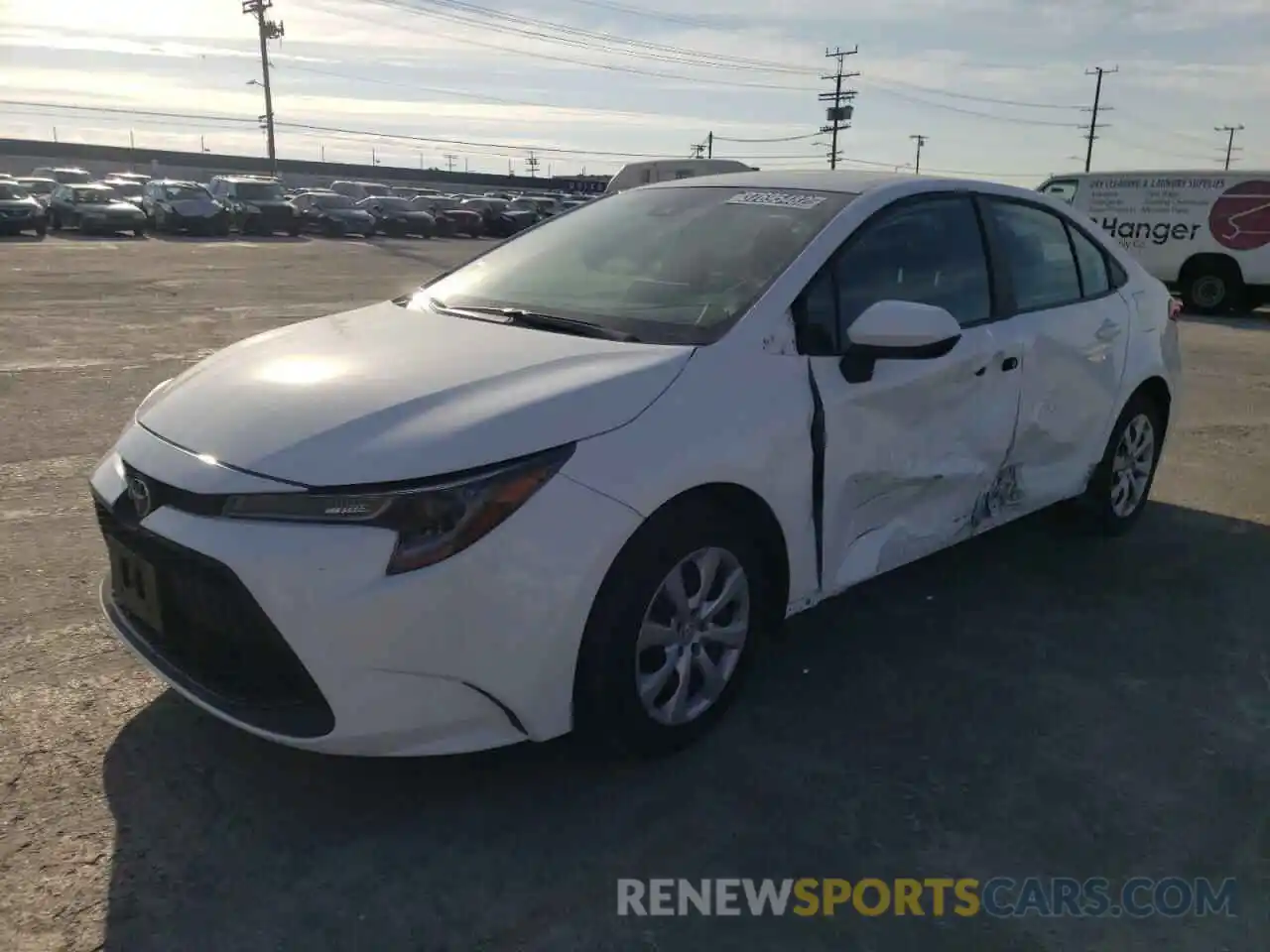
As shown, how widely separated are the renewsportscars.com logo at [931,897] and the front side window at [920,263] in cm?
160

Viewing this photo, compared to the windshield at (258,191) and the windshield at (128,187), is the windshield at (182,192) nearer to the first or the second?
the windshield at (258,191)

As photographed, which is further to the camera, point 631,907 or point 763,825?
point 763,825

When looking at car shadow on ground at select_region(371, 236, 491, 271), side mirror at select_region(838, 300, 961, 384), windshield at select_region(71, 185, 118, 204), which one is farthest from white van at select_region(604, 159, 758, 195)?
windshield at select_region(71, 185, 118, 204)

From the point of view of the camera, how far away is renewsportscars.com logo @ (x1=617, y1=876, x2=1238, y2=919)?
8.04ft

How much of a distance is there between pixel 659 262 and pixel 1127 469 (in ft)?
9.00

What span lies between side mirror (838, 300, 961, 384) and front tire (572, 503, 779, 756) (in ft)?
2.24

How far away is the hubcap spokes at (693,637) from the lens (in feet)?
9.27

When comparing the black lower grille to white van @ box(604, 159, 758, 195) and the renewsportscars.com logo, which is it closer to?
the renewsportscars.com logo

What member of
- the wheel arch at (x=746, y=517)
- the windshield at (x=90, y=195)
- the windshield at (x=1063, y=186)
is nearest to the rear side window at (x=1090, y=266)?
the wheel arch at (x=746, y=517)

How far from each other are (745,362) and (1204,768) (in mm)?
1763

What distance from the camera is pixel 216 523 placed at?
2.45m

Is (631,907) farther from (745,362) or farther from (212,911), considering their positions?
(745,362)

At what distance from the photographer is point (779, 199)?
3732mm

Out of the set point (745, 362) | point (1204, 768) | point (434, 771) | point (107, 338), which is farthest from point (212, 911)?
point (107, 338)
